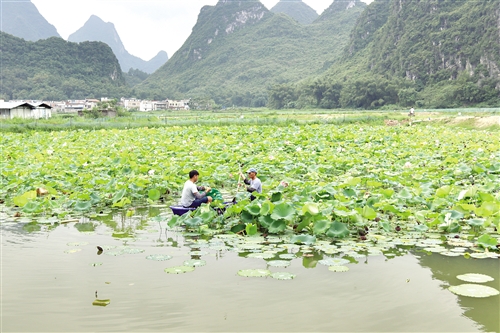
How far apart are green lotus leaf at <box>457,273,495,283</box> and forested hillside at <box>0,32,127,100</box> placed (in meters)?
86.4

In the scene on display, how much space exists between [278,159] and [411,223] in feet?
14.1

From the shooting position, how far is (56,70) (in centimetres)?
9088

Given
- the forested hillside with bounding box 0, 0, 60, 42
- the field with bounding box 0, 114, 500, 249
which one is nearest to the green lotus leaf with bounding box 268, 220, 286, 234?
the field with bounding box 0, 114, 500, 249

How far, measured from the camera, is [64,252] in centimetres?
439

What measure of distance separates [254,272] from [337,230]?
1.11 meters

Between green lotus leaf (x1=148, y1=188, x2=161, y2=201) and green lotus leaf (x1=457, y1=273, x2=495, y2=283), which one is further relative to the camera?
green lotus leaf (x1=148, y1=188, x2=161, y2=201)

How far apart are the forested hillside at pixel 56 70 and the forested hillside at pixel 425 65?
3888 cm

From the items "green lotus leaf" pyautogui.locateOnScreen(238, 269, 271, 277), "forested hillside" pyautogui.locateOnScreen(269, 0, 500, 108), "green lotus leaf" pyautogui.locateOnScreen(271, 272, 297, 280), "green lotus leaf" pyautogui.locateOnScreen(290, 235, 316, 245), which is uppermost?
"forested hillside" pyautogui.locateOnScreen(269, 0, 500, 108)

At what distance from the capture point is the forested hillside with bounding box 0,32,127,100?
83438 mm

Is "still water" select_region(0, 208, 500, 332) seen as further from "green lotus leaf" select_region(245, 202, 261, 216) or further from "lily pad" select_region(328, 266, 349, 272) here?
"green lotus leaf" select_region(245, 202, 261, 216)

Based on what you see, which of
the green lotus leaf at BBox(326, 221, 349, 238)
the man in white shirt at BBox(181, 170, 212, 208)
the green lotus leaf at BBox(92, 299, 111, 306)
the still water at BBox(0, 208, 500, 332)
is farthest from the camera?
the man in white shirt at BBox(181, 170, 212, 208)

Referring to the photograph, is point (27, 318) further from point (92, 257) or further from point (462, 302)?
point (462, 302)

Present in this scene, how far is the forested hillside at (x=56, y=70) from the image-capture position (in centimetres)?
8344

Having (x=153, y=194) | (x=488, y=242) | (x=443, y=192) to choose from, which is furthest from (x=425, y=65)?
(x=488, y=242)
